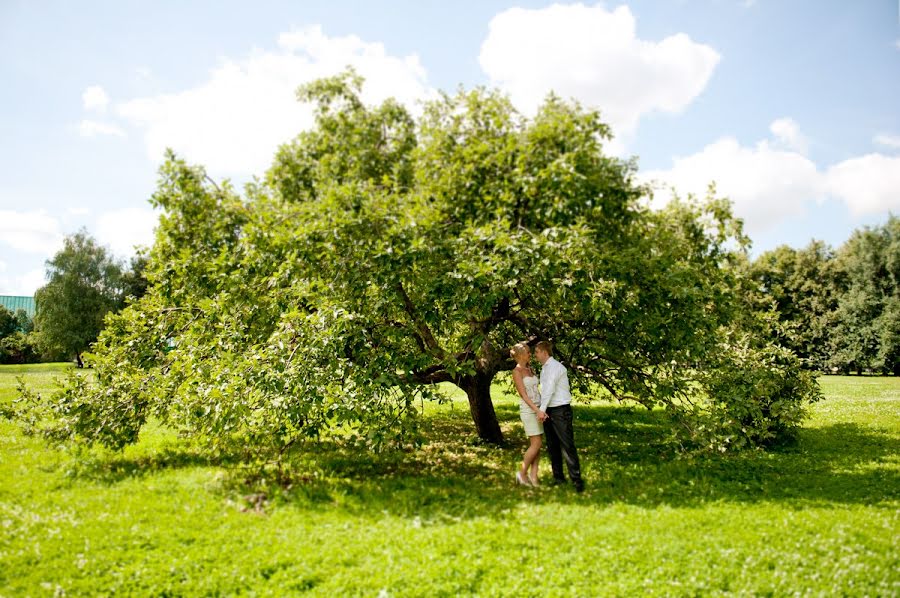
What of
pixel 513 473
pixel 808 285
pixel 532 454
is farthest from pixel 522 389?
pixel 808 285

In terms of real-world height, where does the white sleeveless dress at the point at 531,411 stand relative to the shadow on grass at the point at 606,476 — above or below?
above

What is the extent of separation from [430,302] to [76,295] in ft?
182

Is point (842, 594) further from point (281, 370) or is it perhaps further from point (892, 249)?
point (892, 249)

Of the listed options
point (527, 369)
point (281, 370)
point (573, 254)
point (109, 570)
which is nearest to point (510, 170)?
point (573, 254)

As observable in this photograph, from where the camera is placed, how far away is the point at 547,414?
10078mm

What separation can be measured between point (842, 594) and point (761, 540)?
127 centimetres

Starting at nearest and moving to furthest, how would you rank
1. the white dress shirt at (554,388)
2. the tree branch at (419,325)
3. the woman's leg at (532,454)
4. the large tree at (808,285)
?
the white dress shirt at (554,388), the woman's leg at (532,454), the tree branch at (419,325), the large tree at (808,285)

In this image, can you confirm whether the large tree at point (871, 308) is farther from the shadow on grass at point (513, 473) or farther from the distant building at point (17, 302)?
the distant building at point (17, 302)

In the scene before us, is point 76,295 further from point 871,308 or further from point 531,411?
point 871,308

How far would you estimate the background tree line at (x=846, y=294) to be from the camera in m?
49.3

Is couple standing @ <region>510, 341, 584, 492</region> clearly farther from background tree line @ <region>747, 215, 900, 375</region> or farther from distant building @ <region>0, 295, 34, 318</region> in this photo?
distant building @ <region>0, 295, 34, 318</region>

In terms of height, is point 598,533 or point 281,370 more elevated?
point 281,370

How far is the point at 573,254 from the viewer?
10.7 metres

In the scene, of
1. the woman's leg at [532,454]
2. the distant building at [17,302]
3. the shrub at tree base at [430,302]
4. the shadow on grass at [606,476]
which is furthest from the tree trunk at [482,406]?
the distant building at [17,302]
